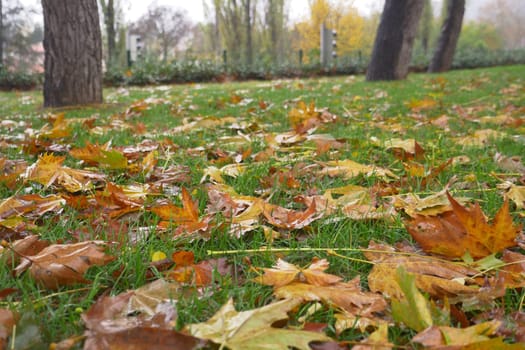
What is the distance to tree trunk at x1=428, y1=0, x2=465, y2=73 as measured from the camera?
1222cm

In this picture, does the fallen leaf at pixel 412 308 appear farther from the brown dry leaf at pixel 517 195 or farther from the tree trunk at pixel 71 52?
the tree trunk at pixel 71 52

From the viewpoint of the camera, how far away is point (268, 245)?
119 cm

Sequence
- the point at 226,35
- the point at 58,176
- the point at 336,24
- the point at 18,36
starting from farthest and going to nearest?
the point at 336,24
the point at 226,35
the point at 18,36
the point at 58,176

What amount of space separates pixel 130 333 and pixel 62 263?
38cm

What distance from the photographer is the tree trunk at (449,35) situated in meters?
12.2

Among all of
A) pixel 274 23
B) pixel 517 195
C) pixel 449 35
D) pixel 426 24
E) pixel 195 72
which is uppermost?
pixel 426 24

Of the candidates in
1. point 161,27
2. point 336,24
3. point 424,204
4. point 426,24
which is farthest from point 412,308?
point 161,27

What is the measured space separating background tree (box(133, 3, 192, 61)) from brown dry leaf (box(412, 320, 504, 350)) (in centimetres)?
3755

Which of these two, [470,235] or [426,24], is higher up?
[426,24]

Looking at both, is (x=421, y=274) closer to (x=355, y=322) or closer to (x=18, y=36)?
(x=355, y=322)

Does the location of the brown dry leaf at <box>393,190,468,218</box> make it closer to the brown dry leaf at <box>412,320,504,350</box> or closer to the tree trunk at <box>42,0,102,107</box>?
the brown dry leaf at <box>412,320,504,350</box>

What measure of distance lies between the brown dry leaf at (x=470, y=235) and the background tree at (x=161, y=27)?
37.2 m

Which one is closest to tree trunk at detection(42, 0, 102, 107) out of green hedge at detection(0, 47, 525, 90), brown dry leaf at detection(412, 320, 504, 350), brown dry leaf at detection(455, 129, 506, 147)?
brown dry leaf at detection(455, 129, 506, 147)

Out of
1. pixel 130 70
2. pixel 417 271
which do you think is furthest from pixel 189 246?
pixel 130 70
